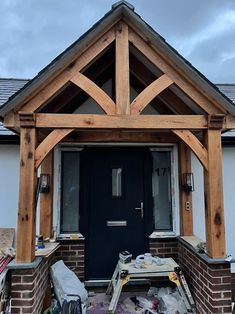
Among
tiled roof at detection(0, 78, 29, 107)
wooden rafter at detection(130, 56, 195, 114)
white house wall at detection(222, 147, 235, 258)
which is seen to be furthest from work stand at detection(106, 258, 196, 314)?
tiled roof at detection(0, 78, 29, 107)

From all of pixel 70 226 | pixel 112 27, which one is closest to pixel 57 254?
pixel 70 226

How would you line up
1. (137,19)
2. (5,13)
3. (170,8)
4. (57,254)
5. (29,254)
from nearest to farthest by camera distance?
(29,254)
(137,19)
(57,254)
(170,8)
(5,13)

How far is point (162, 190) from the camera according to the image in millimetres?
4844

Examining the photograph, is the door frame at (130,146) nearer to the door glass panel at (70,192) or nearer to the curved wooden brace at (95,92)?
the door glass panel at (70,192)

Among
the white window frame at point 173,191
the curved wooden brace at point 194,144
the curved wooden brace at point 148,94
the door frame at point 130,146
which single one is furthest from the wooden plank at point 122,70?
the white window frame at point 173,191

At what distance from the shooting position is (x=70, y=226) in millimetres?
4605

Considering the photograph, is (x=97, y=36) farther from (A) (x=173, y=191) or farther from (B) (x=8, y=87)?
(B) (x=8, y=87)

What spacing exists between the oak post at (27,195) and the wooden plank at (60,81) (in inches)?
6.7

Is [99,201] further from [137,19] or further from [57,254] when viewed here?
[137,19]

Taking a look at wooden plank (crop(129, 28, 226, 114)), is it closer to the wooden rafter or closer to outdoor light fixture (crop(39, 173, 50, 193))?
the wooden rafter

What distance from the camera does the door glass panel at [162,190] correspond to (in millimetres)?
4777

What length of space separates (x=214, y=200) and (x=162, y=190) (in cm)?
158

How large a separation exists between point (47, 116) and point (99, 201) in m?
2.00

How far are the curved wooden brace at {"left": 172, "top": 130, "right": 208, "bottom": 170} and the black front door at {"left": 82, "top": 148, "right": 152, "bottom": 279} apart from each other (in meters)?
1.48
